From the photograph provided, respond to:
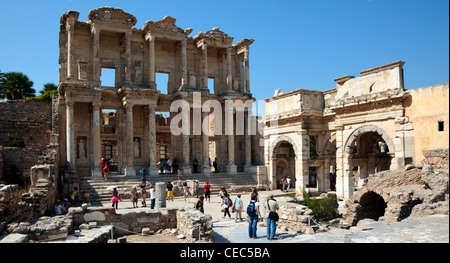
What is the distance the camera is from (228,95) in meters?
31.0

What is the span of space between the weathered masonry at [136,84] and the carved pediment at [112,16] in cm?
7

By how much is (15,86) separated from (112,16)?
65.2ft

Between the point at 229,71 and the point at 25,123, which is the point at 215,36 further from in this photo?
the point at 25,123

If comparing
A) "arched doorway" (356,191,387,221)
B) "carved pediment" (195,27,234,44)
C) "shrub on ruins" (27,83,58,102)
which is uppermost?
"carved pediment" (195,27,234,44)

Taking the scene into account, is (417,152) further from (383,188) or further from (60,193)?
(60,193)

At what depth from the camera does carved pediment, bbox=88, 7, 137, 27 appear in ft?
87.3

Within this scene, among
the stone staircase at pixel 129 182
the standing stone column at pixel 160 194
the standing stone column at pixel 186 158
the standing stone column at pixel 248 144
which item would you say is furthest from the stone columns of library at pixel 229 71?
the standing stone column at pixel 160 194

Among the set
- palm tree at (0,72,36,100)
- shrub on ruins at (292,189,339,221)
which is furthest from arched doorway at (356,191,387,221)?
palm tree at (0,72,36,100)

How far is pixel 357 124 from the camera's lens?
20297 millimetres

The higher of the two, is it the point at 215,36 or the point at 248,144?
the point at 215,36

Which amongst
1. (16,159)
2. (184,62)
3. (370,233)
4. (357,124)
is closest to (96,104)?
(16,159)

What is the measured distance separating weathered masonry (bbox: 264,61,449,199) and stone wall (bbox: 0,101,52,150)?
1997 centimetres

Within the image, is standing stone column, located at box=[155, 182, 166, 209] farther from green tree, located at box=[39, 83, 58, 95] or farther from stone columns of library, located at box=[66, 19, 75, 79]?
green tree, located at box=[39, 83, 58, 95]
